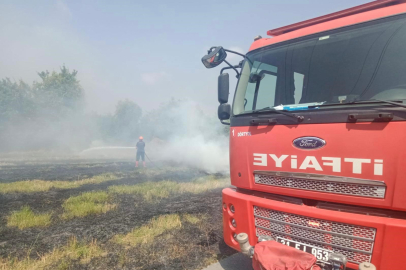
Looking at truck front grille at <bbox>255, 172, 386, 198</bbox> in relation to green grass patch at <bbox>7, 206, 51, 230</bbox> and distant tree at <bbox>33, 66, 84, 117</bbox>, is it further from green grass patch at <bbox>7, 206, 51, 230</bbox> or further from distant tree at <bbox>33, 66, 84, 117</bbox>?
distant tree at <bbox>33, 66, 84, 117</bbox>

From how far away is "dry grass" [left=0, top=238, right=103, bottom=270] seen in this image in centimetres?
334

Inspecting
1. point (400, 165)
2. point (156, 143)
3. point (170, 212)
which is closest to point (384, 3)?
point (400, 165)

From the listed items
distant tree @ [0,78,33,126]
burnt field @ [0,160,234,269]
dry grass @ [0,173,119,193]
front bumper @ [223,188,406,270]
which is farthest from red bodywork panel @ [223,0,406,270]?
distant tree @ [0,78,33,126]

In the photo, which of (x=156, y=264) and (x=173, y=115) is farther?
(x=173, y=115)

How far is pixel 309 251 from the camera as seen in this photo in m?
2.50

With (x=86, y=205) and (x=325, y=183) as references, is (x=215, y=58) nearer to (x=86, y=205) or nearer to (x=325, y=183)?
(x=325, y=183)

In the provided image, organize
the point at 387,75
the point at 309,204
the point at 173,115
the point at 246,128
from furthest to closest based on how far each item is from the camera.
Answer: the point at 173,115
the point at 246,128
the point at 309,204
the point at 387,75

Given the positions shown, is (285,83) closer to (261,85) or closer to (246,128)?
(261,85)

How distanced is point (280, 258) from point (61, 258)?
2881 millimetres

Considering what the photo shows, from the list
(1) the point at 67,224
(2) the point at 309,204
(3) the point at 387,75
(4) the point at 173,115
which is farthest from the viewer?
(4) the point at 173,115

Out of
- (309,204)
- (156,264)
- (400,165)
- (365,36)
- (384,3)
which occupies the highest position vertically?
(384,3)

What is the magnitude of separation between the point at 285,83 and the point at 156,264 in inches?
110

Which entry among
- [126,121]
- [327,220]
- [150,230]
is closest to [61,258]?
[150,230]

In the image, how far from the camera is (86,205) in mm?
6012
